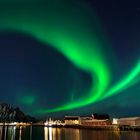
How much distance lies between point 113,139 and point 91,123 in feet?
378

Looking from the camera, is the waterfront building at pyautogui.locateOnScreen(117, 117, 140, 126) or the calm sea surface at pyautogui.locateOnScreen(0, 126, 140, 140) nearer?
the calm sea surface at pyautogui.locateOnScreen(0, 126, 140, 140)

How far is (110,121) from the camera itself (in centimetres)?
19150

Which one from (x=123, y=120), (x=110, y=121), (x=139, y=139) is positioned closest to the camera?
(x=139, y=139)

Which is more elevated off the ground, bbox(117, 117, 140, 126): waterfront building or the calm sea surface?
bbox(117, 117, 140, 126): waterfront building

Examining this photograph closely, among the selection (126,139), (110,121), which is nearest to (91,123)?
(110,121)

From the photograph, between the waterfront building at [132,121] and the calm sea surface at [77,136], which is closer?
the calm sea surface at [77,136]

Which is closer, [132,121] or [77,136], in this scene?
[77,136]

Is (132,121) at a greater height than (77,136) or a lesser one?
greater

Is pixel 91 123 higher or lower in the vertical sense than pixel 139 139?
higher

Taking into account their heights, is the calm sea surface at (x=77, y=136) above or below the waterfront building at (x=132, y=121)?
below

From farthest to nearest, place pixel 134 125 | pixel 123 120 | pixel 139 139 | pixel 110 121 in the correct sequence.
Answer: pixel 110 121, pixel 123 120, pixel 134 125, pixel 139 139

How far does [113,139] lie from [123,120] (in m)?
84.5

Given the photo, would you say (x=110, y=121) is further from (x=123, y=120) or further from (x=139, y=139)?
(x=139, y=139)

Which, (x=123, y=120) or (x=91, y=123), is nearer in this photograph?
(x=123, y=120)
